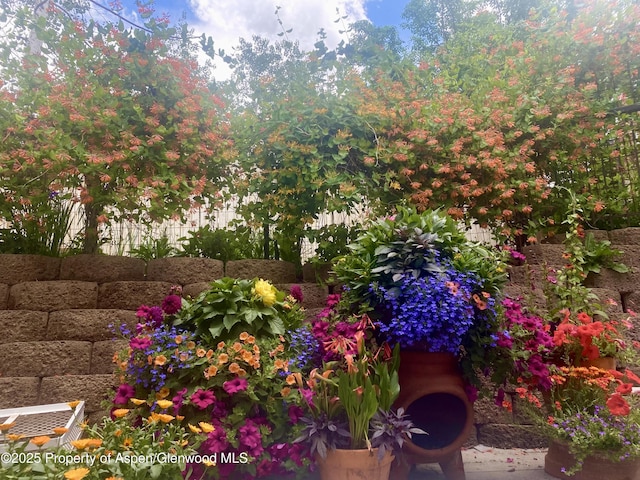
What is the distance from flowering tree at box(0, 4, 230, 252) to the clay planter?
1.88 m

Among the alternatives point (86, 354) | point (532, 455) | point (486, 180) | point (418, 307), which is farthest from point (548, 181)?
point (86, 354)

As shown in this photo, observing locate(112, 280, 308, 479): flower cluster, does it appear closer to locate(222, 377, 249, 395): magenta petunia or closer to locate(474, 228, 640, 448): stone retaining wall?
locate(222, 377, 249, 395): magenta petunia

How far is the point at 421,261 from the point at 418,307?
0.82 feet

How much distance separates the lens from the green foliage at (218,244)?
3.36 meters

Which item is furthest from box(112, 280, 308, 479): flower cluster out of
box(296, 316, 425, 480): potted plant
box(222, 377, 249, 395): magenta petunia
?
box(296, 316, 425, 480): potted plant

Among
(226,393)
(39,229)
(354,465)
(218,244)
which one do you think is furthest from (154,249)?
(354,465)

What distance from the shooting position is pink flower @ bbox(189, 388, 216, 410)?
1.80 metres

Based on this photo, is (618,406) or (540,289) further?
(540,289)

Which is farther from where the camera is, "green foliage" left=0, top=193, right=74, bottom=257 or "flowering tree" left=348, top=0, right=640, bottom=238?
"flowering tree" left=348, top=0, right=640, bottom=238

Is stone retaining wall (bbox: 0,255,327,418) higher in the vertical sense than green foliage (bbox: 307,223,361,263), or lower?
lower

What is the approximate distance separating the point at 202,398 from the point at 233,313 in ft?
1.42

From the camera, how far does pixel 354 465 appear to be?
1729mm

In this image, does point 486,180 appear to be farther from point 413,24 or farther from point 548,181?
point 413,24

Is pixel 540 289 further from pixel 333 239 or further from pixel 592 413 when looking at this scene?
pixel 333 239
